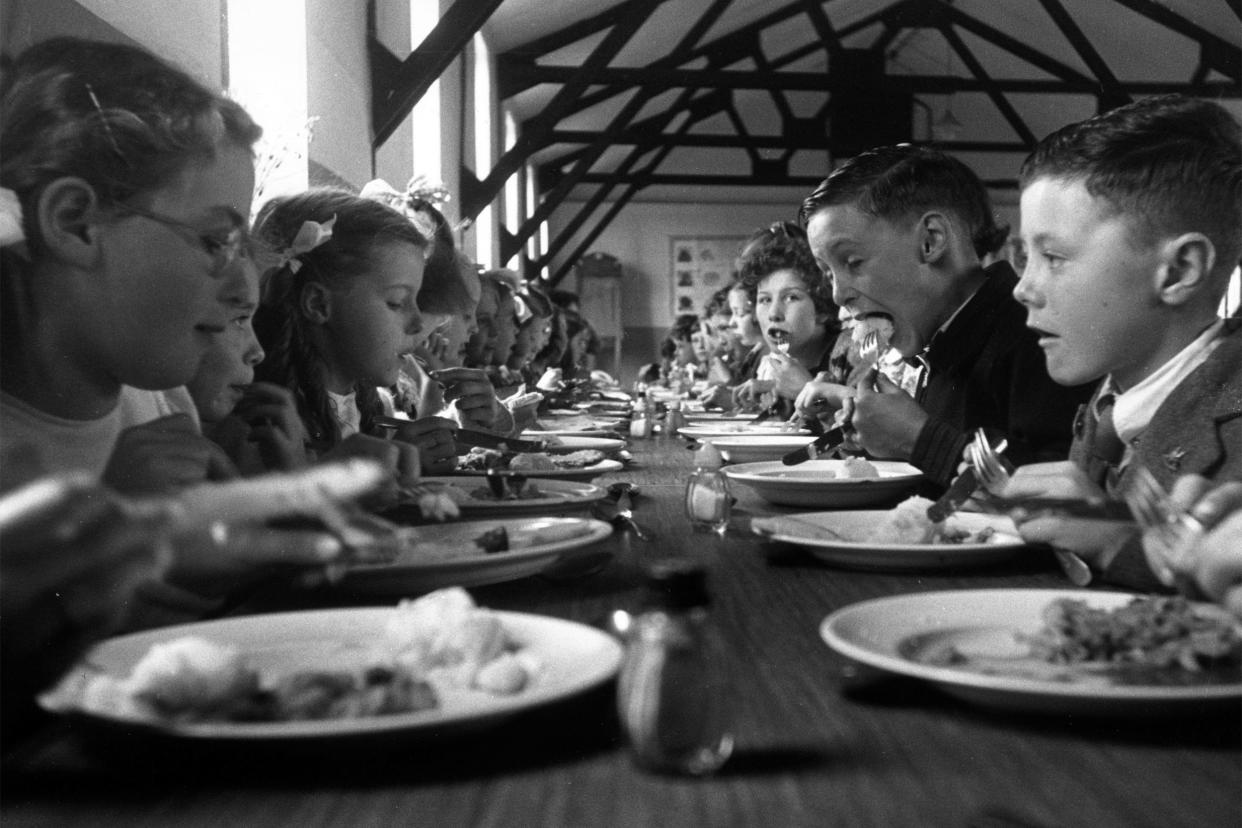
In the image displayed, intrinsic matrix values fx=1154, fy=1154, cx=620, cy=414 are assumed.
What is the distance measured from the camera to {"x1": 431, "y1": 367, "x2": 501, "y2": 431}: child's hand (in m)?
2.45

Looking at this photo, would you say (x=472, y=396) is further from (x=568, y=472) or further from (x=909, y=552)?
(x=909, y=552)

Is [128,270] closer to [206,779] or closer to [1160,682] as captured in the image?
[206,779]

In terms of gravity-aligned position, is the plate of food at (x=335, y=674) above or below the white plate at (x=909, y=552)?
above

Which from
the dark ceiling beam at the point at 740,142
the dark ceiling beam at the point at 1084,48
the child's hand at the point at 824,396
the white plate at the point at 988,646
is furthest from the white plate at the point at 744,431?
the dark ceiling beam at the point at 740,142

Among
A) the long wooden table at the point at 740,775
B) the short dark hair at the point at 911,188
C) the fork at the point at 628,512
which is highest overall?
the short dark hair at the point at 911,188

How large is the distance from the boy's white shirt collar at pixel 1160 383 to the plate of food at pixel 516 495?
60cm

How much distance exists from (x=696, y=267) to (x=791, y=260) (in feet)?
28.6

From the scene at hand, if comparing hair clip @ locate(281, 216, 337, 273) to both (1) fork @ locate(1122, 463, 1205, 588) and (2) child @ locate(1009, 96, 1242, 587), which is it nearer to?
(2) child @ locate(1009, 96, 1242, 587)

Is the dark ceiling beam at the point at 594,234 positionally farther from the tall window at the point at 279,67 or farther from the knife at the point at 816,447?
the knife at the point at 816,447

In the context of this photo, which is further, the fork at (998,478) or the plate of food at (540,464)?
the plate of food at (540,464)

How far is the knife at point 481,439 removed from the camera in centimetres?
173

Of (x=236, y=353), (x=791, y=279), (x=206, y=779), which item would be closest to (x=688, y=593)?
(x=206, y=779)

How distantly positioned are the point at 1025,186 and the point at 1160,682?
0.94 meters

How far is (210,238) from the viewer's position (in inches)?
25.1
